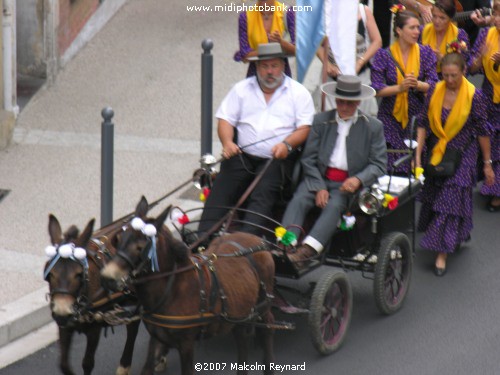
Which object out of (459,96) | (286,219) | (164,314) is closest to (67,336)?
(164,314)

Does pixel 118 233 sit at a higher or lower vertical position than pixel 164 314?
higher

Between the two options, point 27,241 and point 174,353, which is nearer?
point 174,353

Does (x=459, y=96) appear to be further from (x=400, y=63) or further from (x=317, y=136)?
(x=317, y=136)

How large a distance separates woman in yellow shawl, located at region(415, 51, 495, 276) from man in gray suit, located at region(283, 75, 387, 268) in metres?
1.32

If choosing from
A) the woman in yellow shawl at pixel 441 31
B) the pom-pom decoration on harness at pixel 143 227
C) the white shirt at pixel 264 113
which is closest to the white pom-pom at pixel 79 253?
the pom-pom decoration on harness at pixel 143 227

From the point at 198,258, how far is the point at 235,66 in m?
7.56

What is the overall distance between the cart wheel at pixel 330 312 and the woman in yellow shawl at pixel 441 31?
413 centimetres

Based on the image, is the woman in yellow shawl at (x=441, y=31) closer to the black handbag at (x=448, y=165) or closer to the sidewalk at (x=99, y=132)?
the black handbag at (x=448, y=165)

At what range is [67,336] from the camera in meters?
7.42

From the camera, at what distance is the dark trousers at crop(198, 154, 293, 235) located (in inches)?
338

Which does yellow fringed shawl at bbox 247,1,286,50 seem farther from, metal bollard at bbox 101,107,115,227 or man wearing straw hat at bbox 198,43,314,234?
metal bollard at bbox 101,107,115,227

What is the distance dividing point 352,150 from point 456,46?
2.47 meters

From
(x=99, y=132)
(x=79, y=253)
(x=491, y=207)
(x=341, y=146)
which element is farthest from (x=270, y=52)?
(x=99, y=132)

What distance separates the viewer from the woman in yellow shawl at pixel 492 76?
11.6 m
